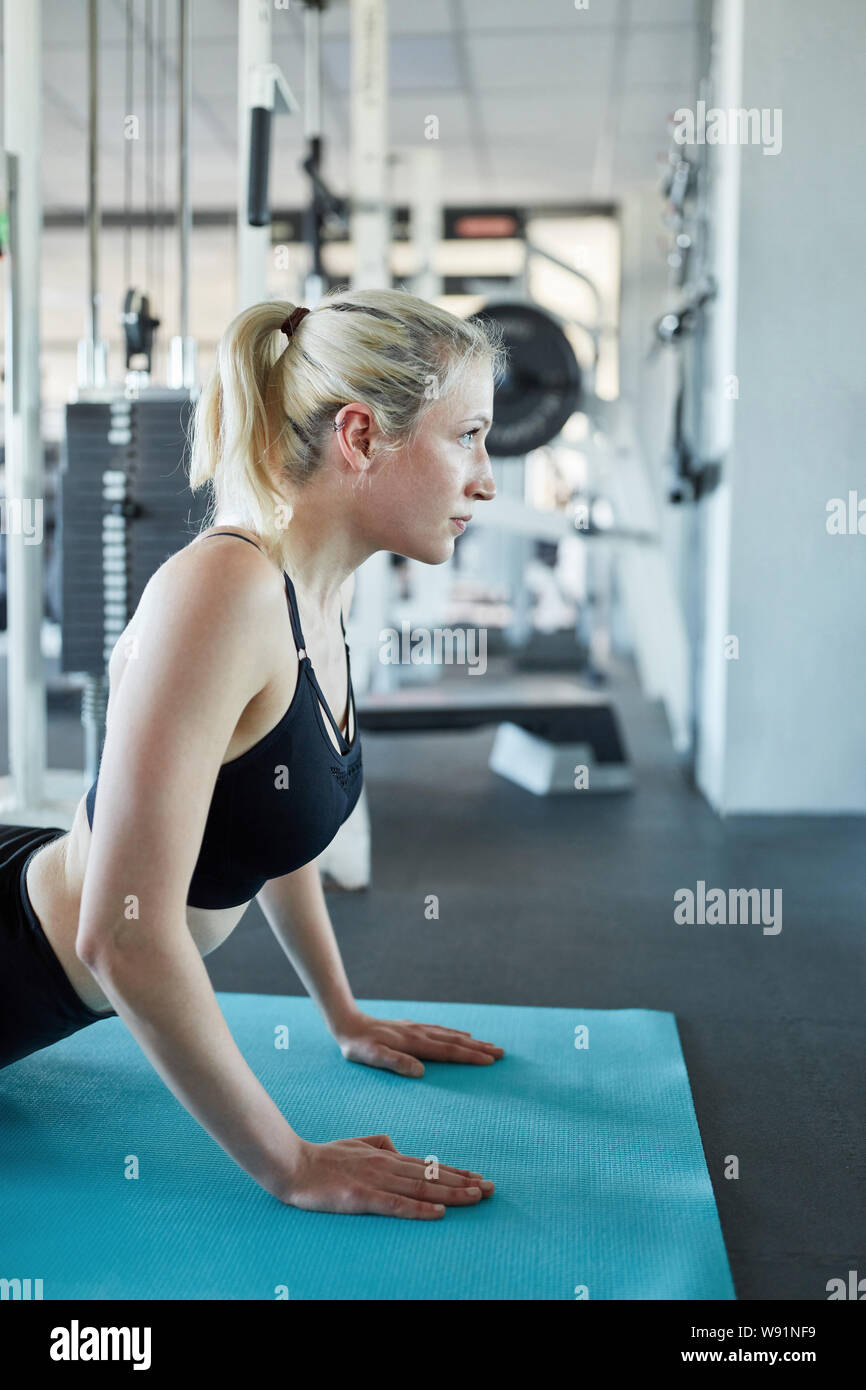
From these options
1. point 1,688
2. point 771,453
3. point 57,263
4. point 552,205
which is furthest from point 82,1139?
point 57,263

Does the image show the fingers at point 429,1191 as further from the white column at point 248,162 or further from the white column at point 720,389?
the white column at point 720,389

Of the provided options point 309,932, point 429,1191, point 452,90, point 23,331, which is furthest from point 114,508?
point 452,90

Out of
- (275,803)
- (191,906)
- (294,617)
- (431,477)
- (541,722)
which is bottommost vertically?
A: (541,722)

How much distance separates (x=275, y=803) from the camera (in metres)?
1.13

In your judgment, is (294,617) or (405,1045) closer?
(294,617)

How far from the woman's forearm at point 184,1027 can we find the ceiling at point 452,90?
381cm

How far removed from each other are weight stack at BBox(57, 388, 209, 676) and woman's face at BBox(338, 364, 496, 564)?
139 cm

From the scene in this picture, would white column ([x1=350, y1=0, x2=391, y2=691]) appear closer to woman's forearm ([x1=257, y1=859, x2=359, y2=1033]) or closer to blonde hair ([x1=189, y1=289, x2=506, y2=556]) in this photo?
woman's forearm ([x1=257, y1=859, x2=359, y2=1033])

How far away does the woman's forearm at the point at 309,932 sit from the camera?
1426 millimetres

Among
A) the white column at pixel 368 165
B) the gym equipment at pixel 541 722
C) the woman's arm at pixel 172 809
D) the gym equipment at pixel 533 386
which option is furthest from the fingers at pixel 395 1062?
the gym equipment at pixel 533 386

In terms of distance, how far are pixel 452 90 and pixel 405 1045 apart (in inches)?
191

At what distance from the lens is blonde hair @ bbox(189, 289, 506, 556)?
3.80 ft

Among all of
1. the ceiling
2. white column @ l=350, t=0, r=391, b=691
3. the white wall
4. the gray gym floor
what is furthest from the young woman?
A: the ceiling

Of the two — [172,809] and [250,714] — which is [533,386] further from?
[172,809]
